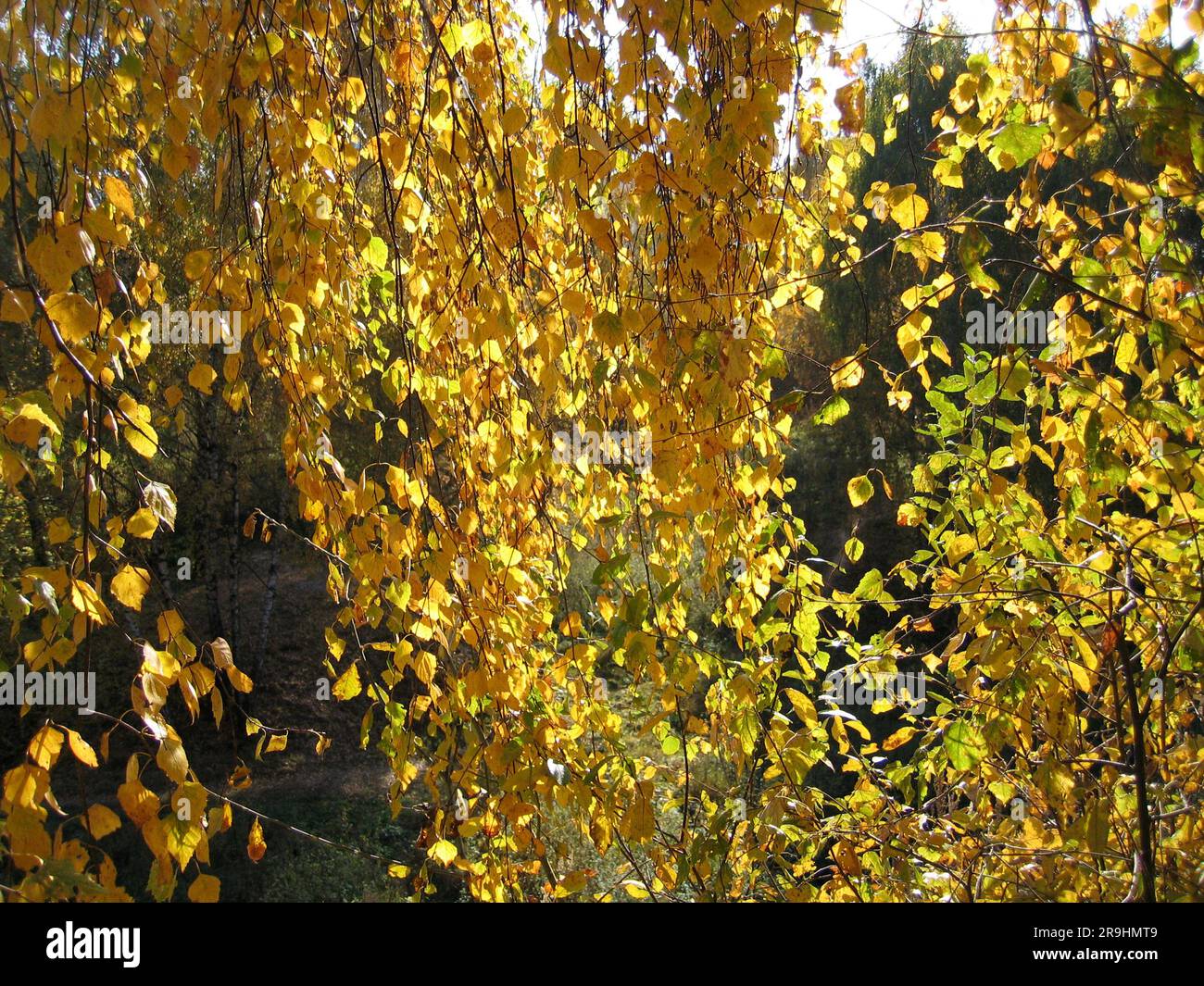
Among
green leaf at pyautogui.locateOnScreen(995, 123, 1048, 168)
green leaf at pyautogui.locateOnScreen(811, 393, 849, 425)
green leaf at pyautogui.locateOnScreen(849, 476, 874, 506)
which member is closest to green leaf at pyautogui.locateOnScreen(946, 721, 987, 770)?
green leaf at pyautogui.locateOnScreen(849, 476, 874, 506)

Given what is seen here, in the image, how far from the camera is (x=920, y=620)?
1.50 meters

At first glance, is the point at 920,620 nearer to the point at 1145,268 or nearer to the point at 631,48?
the point at 1145,268

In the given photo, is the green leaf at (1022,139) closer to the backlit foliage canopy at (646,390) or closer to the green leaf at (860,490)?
the backlit foliage canopy at (646,390)


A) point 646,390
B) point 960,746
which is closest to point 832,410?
point 646,390

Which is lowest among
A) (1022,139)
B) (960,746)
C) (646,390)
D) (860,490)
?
(960,746)

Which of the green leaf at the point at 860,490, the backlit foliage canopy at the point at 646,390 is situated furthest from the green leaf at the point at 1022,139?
the green leaf at the point at 860,490

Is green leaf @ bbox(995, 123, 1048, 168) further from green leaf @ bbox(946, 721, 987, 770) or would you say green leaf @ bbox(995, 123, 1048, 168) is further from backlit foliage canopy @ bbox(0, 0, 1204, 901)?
green leaf @ bbox(946, 721, 987, 770)

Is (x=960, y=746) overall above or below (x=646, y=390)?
below

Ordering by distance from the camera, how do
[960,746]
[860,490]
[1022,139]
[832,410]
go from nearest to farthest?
[1022,139]
[832,410]
[960,746]
[860,490]

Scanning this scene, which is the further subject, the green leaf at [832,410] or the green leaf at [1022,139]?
the green leaf at [832,410]

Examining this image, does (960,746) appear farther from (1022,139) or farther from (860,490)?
(1022,139)
